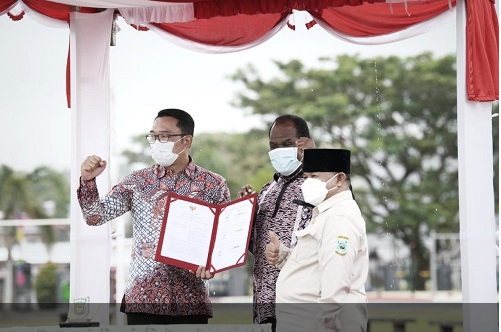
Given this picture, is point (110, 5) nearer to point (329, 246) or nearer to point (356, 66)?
point (329, 246)

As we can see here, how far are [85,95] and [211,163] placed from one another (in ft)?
50.3

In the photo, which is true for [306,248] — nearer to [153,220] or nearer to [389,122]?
[153,220]

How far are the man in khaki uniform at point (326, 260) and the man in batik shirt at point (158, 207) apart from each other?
0.41 m

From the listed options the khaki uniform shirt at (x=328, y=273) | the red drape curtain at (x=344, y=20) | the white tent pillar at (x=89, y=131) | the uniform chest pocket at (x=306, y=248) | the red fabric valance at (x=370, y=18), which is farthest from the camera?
the red fabric valance at (x=370, y=18)

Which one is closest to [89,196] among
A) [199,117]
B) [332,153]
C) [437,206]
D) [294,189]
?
[294,189]

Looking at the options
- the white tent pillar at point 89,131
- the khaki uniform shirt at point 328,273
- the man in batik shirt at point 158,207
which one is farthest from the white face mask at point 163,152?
the white tent pillar at point 89,131

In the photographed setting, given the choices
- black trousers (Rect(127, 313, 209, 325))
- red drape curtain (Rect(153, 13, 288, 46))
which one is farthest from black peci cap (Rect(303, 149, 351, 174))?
red drape curtain (Rect(153, 13, 288, 46))

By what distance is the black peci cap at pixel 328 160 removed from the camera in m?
2.94

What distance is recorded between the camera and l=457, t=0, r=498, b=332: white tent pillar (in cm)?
361

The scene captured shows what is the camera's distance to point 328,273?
8.98ft

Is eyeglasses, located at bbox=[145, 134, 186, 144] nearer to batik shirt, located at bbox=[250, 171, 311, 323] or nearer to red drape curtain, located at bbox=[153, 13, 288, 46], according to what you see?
batik shirt, located at bbox=[250, 171, 311, 323]

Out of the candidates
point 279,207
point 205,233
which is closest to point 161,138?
point 205,233

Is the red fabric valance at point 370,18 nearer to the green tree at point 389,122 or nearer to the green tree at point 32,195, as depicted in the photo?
the green tree at point 389,122

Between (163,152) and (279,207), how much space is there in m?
0.53
